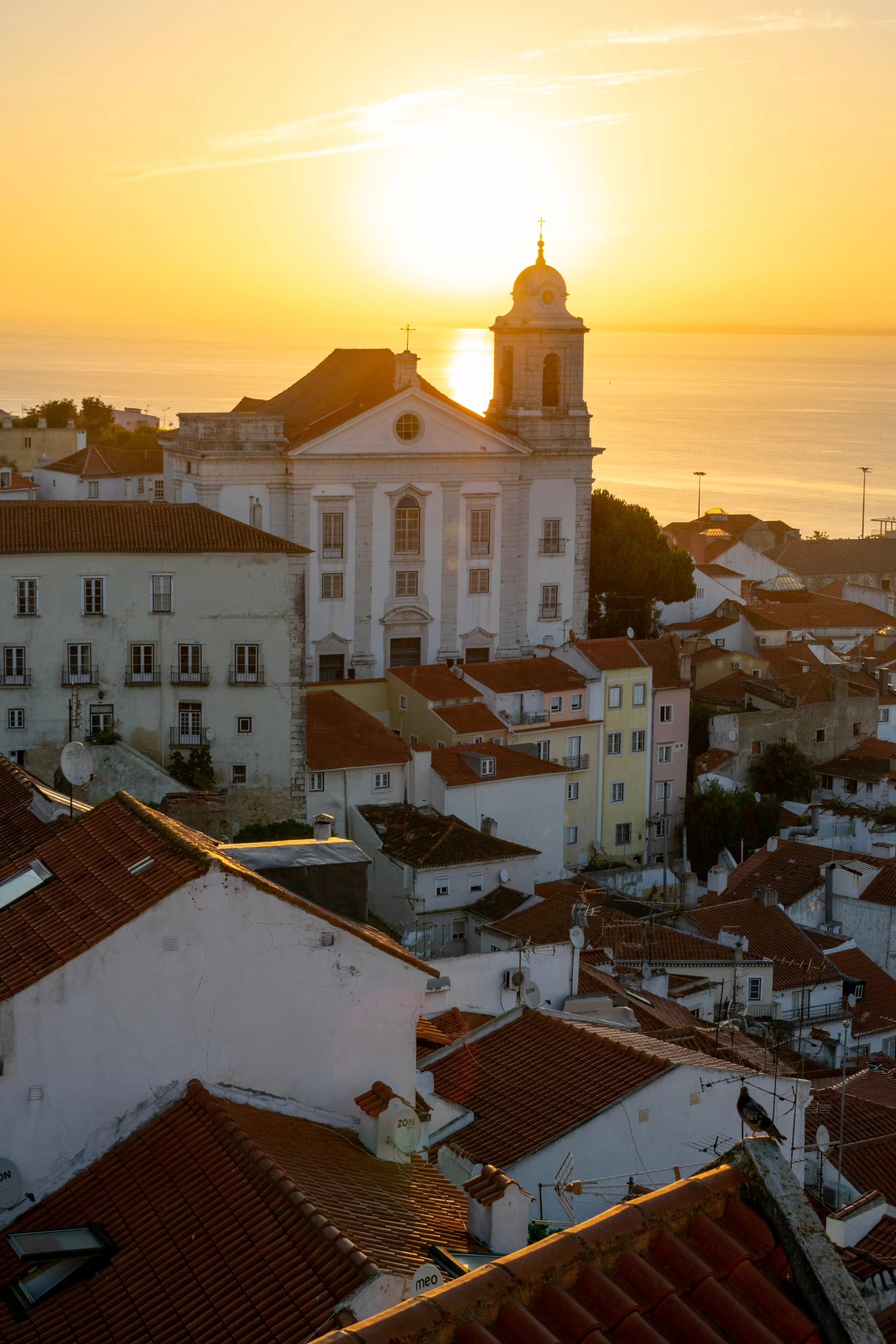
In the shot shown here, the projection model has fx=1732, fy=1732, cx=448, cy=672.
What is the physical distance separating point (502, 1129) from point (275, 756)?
19.9m

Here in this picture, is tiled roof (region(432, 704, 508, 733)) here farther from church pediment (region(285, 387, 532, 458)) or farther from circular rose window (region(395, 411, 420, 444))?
circular rose window (region(395, 411, 420, 444))

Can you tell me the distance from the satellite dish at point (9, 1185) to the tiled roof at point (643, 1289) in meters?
4.01

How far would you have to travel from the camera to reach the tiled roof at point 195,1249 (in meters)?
6.45

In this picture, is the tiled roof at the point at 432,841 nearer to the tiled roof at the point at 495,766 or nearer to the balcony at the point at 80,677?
the tiled roof at the point at 495,766

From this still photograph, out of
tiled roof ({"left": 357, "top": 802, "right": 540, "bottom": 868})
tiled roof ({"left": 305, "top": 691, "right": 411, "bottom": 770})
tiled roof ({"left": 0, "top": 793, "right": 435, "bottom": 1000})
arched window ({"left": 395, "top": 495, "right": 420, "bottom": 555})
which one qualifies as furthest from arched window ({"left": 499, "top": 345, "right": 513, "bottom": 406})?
tiled roof ({"left": 0, "top": 793, "right": 435, "bottom": 1000})

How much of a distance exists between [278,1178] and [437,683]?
1209 inches

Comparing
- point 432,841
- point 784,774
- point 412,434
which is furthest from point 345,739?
point 412,434

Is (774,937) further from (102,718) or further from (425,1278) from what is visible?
(425,1278)

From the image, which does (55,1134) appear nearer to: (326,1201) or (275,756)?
(326,1201)

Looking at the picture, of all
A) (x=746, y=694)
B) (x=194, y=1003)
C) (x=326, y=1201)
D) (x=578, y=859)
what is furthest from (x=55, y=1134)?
(x=746, y=694)

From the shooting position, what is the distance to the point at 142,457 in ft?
193

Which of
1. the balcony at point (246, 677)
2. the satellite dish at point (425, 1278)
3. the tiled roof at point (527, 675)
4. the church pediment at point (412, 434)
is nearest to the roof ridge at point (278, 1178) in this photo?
the satellite dish at point (425, 1278)

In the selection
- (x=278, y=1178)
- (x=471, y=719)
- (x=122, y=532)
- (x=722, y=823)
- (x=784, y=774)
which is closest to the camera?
(x=278, y=1178)

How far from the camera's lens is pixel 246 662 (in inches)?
1154
